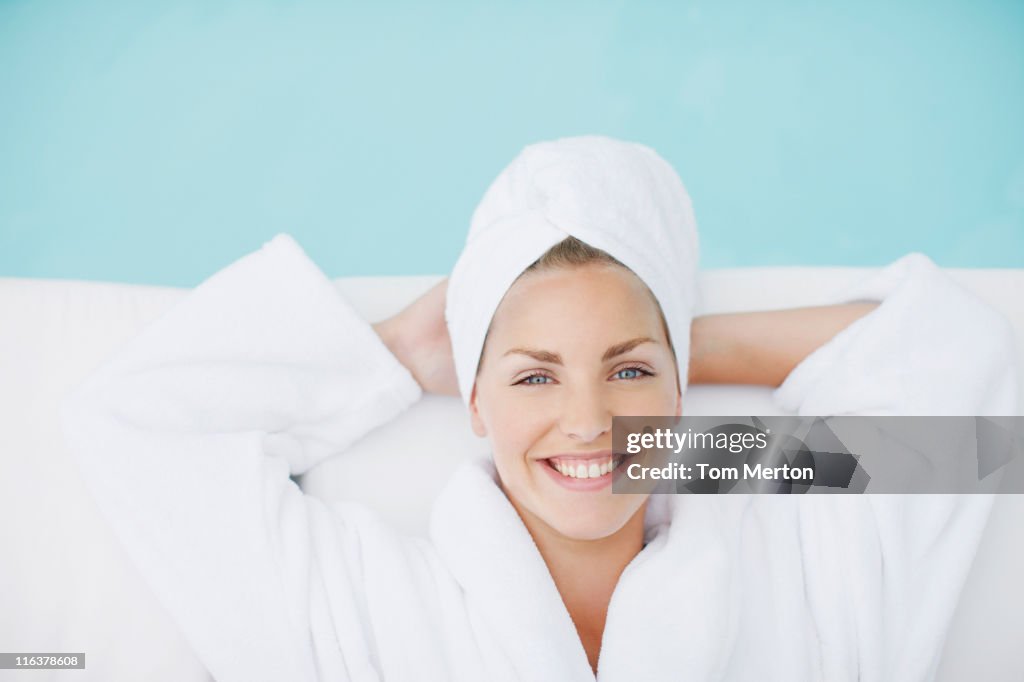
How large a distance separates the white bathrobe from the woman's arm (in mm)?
38

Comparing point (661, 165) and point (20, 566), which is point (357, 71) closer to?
point (661, 165)

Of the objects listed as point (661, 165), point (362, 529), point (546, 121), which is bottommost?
point (362, 529)

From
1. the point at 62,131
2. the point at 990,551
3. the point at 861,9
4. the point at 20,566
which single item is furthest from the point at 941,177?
the point at 62,131

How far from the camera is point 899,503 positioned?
1.43m

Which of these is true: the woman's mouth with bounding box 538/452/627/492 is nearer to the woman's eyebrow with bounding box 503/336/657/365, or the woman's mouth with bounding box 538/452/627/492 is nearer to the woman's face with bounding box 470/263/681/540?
the woman's face with bounding box 470/263/681/540

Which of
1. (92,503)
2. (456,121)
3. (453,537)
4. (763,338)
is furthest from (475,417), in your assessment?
(456,121)

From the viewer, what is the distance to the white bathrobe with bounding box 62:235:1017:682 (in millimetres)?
1313

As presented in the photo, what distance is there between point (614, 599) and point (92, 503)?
3.11 ft

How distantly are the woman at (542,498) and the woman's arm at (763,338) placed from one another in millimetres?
20

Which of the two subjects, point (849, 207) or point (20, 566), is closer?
point (20, 566)

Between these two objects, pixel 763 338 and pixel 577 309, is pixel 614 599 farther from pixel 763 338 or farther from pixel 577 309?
pixel 763 338

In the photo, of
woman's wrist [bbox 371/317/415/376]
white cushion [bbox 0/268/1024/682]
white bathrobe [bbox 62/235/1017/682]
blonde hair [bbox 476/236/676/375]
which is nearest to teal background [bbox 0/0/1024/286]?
white cushion [bbox 0/268/1024/682]

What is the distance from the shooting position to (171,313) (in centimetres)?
153

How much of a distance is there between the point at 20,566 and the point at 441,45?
7.38ft
